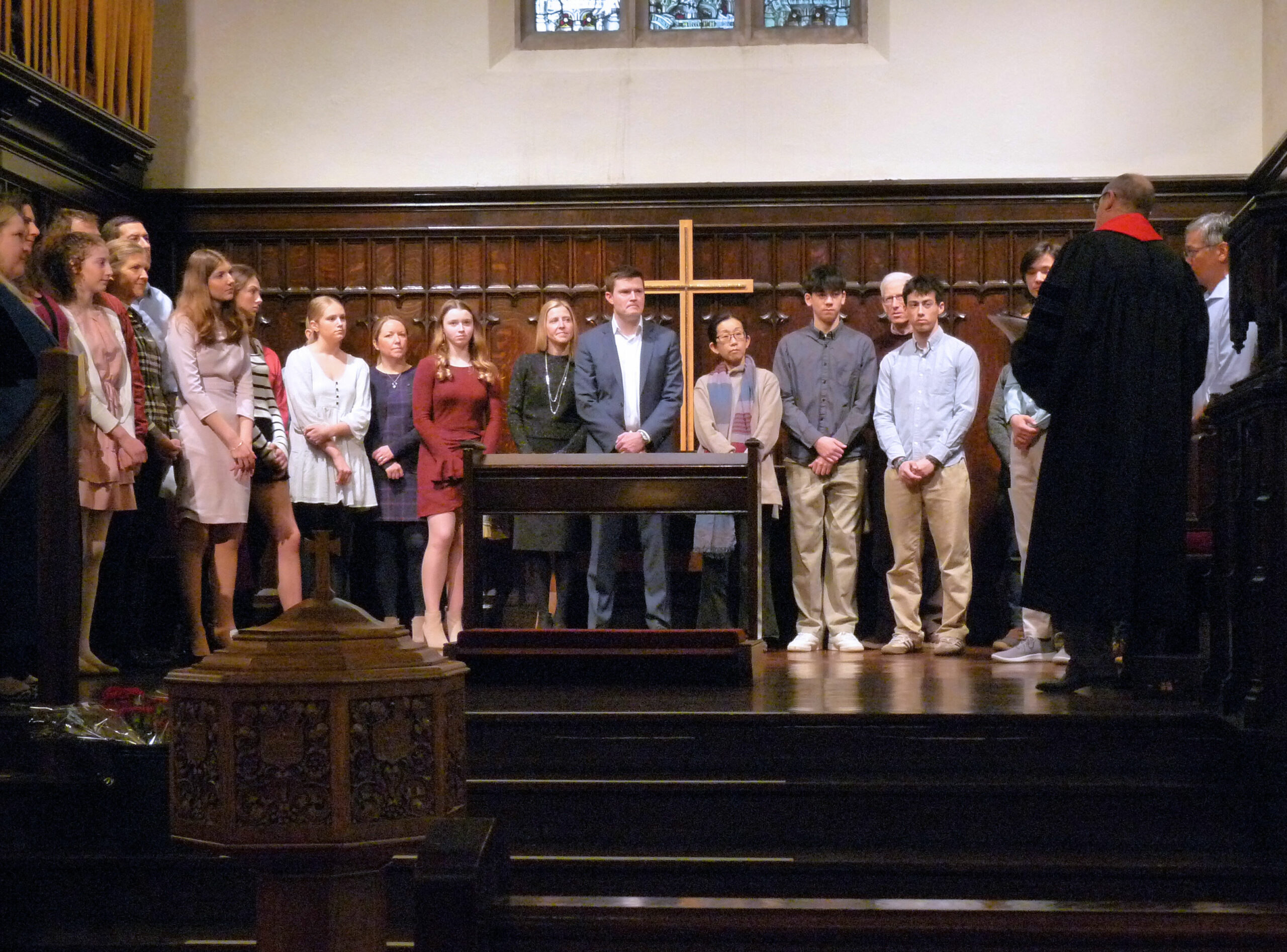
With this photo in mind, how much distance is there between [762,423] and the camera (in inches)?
302

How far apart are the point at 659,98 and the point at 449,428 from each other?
9.24 feet

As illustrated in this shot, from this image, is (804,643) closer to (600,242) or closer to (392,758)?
(600,242)

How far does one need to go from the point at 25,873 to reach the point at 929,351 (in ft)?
16.4

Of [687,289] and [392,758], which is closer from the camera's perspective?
[392,758]

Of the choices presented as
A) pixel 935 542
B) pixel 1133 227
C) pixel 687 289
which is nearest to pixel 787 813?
pixel 1133 227

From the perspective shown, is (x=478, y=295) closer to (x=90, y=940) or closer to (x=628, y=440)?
(x=628, y=440)

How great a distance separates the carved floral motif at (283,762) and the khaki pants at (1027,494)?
522 cm

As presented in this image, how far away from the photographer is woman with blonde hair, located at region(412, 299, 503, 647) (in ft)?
24.0

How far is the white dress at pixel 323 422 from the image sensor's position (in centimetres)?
749

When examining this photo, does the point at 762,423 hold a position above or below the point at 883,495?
above

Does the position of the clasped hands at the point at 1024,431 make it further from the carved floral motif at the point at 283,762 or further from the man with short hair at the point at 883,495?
the carved floral motif at the point at 283,762

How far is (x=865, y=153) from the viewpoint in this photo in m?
8.92

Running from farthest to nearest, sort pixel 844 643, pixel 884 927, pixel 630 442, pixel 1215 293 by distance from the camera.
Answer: pixel 844 643 < pixel 630 442 < pixel 1215 293 < pixel 884 927

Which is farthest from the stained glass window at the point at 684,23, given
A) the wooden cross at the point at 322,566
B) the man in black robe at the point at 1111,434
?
the wooden cross at the point at 322,566
